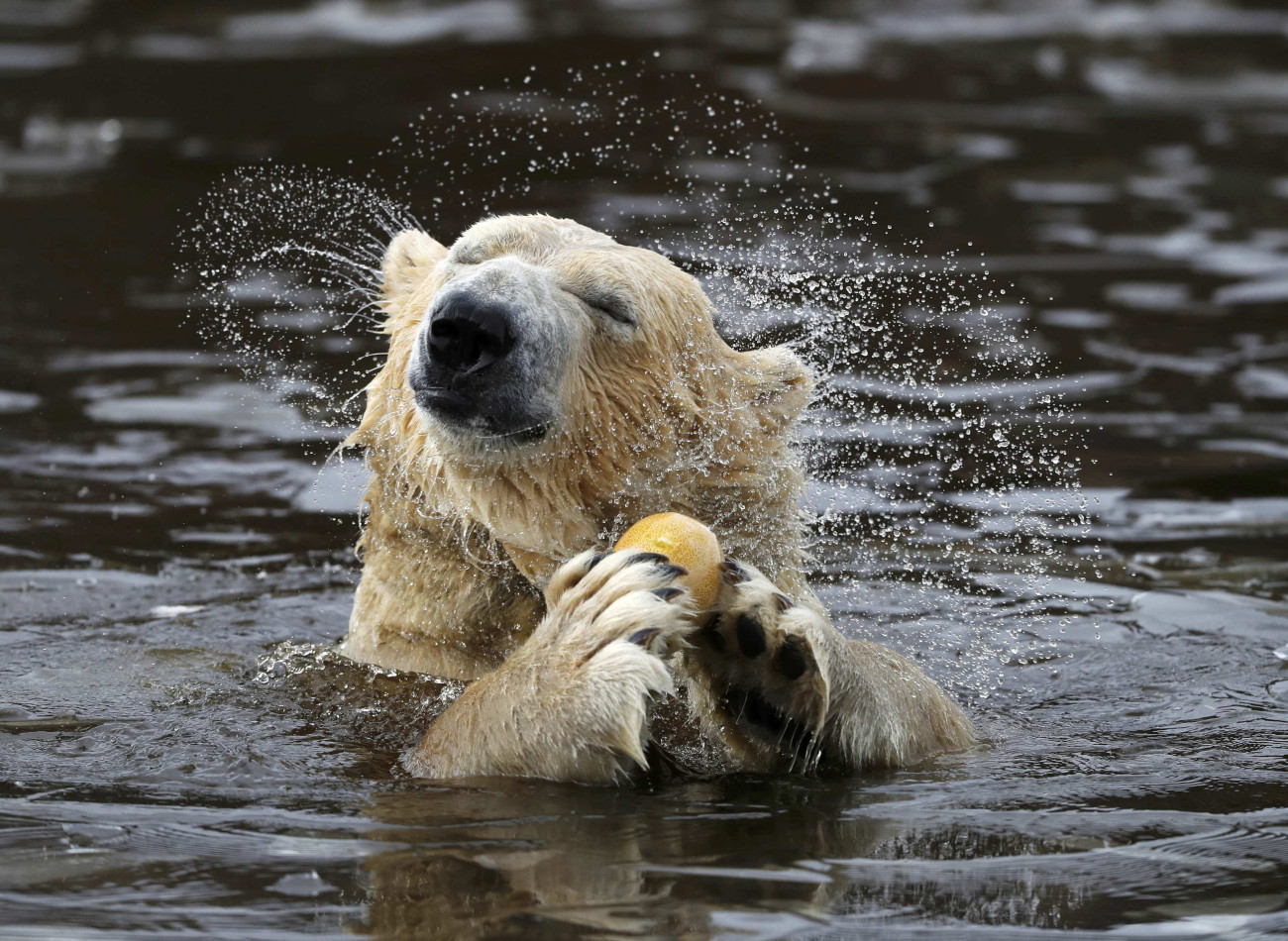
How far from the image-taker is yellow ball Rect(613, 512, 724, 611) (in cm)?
364

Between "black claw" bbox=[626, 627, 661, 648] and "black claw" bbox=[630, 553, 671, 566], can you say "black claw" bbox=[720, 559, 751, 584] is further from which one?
"black claw" bbox=[626, 627, 661, 648]

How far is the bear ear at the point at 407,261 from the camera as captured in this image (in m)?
4.72

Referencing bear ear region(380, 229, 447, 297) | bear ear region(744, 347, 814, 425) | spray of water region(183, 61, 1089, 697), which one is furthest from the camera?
spray of water region(183, 61, 1089, 697)

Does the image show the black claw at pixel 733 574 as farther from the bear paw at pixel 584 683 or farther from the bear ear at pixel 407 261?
the bear ear at pixel 407 261

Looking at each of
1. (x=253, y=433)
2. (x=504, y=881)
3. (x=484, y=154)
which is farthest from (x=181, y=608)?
(x=484, y=154)

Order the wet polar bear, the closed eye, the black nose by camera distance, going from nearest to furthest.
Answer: the wet polar bear → the black nose → the closed eye

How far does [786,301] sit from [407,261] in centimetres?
323

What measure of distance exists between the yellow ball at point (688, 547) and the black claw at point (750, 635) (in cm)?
8

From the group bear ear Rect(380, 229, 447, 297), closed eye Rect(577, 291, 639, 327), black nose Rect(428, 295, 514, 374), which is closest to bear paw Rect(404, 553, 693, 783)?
black nose Rect(428, 295, 514, 374)

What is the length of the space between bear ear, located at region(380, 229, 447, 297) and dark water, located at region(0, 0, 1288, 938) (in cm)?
107

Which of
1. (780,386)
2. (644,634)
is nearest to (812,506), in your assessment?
(780,386)

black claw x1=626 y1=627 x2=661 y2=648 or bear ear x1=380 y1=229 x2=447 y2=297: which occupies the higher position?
bear ear x1=380 y1=229 x2=447 y2=297

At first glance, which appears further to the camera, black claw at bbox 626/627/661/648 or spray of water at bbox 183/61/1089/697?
spray of water at bbox 183/61/1089/697

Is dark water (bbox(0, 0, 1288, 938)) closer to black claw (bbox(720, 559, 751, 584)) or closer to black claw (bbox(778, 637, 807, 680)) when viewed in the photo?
black claw (bbox(778, 637, 807, 680))
